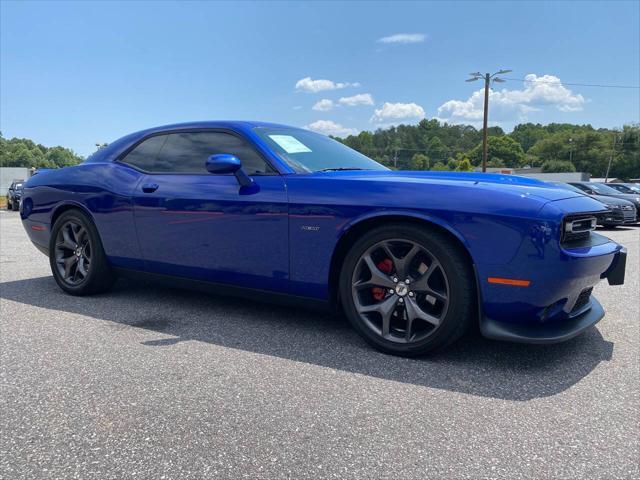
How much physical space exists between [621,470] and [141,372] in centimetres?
216

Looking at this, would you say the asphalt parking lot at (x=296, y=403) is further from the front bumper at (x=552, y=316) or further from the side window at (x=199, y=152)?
the side window at (x=199, y=152)

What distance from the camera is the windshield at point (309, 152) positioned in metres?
3.25

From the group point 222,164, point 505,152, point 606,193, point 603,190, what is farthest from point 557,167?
point 222,164

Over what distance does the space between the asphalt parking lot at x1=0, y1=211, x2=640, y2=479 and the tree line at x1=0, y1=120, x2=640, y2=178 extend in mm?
74475

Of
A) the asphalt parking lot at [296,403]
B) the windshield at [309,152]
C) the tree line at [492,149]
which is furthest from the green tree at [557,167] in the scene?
the asphalt parking lot at [296,403]

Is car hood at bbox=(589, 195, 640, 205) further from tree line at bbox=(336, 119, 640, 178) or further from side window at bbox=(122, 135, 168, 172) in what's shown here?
tree line at bbox=(336, 119, 640, 178)

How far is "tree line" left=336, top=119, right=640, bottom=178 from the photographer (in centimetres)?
8856

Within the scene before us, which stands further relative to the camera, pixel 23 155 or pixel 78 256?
pixel 23 155

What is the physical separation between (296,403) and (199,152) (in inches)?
82.4

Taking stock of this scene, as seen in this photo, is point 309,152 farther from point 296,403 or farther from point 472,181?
point 296,403

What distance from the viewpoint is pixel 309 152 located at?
344 cm

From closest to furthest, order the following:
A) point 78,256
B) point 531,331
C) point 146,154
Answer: point 531,331 < point 146,154 < point 78,256

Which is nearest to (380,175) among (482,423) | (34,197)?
(482,423)

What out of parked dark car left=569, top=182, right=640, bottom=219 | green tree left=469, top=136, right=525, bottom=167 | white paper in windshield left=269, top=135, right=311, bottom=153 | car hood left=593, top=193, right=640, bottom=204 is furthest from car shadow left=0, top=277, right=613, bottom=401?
green tree left=469, top=136, right=525, bottom=167
